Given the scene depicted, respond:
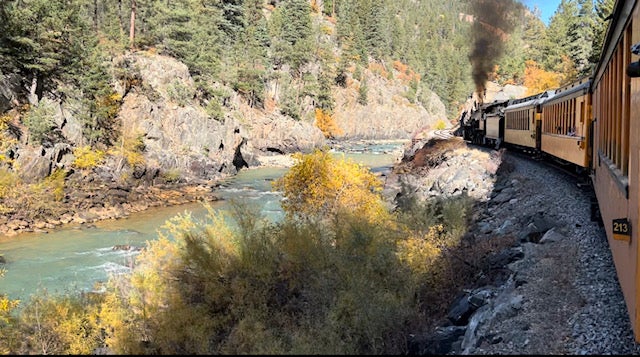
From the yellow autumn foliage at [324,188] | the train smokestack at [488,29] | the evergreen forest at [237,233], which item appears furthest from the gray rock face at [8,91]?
the train smokestack at [488,29]

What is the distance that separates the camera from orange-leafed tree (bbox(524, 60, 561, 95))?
63.9 metres

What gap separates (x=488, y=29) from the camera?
58.9 m

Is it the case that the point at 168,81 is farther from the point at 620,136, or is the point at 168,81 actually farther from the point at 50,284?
the point at 620,136

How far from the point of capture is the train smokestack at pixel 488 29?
55188 mm

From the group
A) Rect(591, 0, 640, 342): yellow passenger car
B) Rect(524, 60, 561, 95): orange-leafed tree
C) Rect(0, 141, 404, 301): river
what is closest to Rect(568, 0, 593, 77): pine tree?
Rect(524, 60, 561, 95): orange-leafed tree

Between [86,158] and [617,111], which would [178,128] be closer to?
[86,158]

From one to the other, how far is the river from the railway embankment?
10261 millimetres

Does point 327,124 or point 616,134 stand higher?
point 327,124

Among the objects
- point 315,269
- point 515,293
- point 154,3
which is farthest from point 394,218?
point 154,3

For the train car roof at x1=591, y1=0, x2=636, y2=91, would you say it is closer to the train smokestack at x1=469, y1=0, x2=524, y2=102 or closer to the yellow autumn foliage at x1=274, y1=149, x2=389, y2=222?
the yellow autumn foliage at x1=274, y1=149, x2=389, y2=222

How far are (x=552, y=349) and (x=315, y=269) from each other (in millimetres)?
7316

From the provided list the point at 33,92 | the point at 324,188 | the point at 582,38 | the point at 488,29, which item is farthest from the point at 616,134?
the point at 582,38

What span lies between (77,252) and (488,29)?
51432mm

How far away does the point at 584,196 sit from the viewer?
13422 millimetres
